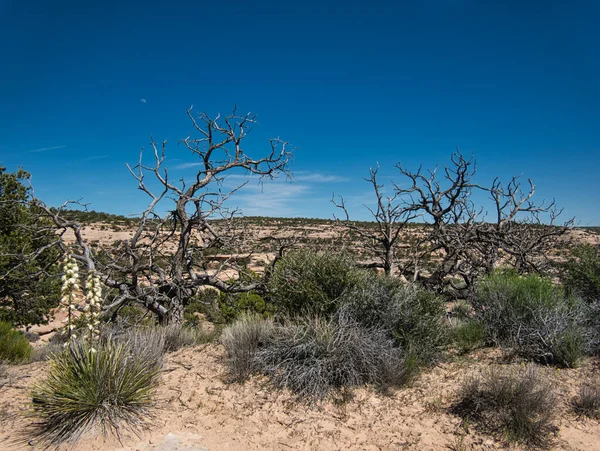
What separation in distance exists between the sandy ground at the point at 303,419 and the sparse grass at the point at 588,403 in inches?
4.1

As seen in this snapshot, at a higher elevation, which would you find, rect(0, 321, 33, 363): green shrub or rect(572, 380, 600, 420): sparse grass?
rect(572, 380, 600, 420): sparse grass

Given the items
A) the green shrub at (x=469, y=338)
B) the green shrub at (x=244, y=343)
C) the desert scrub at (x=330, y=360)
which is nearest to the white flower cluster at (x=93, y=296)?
the green shrub at (x=244, y=343)

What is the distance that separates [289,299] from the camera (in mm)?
6090

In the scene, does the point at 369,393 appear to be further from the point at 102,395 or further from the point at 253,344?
the point at 102,395

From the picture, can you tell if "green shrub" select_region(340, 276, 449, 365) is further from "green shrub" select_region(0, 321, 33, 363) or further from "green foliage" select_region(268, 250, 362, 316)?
"green shrub" select_region(0, 321, 33, 363)

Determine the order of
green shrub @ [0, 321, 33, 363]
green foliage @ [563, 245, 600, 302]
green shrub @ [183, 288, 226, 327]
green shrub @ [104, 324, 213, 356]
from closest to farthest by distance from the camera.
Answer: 1. green shrub @ [104, 324, 213, 356]
2. green shrub @ [0, 321, 33, 363]
3. green foliage @ [563, 245, 600, 302]
4. green shrub @ [183, 288, 226, 327]

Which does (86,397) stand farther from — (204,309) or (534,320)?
(204,309)

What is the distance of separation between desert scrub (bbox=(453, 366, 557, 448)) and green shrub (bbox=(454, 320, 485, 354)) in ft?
5.42

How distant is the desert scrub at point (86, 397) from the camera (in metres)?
3.92

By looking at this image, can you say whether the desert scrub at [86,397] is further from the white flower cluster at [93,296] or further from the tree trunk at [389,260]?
the tree trunk at [389,260]

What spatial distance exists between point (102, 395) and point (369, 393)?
10.1 ft

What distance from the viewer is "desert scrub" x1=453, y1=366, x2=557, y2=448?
3.71 meters

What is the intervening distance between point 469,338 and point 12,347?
7.76 m

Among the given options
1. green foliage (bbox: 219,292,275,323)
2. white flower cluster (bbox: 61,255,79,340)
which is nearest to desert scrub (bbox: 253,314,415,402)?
white flower cluster (bbox: 61,255,79,340)
